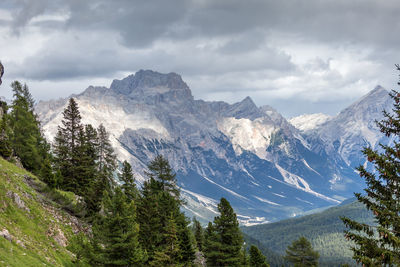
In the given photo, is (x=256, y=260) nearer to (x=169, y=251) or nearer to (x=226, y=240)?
(x=226, y=240)

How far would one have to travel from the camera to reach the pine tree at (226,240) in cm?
5275

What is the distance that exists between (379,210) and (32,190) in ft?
145

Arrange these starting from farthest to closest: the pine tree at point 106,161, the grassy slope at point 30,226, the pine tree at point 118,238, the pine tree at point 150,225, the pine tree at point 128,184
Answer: the pine tree at point 106,161
the pine tree at point 128,184
the pine tree at point 150,225
the pine tree at point 118,238
the grassy slope at point 30,226

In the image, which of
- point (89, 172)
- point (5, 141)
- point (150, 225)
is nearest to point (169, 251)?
point (150, 225)

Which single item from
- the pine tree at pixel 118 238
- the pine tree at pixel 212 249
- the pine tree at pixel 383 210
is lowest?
the pine tree at pixel 212 249

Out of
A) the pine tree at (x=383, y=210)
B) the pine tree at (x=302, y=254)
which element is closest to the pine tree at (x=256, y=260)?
the pine tree at (x=302, y=254)

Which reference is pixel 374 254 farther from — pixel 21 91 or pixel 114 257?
pixel 21 91

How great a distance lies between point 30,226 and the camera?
40.8m

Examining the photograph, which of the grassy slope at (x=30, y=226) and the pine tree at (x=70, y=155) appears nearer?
the grassy slope at (x=30, y=226)

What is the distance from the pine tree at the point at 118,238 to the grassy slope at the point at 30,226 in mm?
4127

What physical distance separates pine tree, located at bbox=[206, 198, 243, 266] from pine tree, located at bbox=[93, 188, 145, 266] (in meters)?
13.7

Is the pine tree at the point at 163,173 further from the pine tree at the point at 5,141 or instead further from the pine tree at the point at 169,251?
the pine tree at the point at 5,141

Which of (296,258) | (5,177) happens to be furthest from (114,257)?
(296,258)

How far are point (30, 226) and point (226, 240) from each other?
26.7 metres
